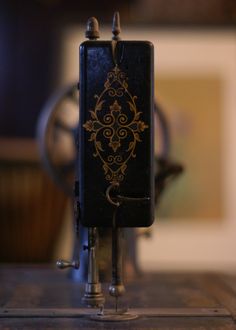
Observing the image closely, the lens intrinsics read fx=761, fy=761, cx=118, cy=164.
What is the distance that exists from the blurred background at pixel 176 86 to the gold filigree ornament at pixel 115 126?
5.61ft

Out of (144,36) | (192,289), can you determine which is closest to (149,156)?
(192,289)

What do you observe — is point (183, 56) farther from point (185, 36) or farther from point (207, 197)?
point (207, 197)

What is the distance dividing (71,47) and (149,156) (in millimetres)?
1790

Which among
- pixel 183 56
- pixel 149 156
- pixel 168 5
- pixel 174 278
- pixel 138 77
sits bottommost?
pixel 174 278

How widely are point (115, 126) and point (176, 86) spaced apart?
5.85 feet

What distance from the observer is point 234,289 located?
155 cm

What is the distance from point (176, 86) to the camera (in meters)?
2.94

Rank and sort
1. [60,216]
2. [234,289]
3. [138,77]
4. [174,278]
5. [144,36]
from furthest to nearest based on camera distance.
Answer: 1. [144,36]
2. [60,216]
3. [174,278]
4. [234,289]
5. [138,77]

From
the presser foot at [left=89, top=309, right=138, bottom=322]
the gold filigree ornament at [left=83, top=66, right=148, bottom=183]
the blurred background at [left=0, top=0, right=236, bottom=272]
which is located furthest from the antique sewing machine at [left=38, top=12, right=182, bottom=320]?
the blurred background at [left=0, top=0, right=236, bottom=272]

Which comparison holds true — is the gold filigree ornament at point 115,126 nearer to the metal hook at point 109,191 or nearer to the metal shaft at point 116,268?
the metal hook at point 109,191

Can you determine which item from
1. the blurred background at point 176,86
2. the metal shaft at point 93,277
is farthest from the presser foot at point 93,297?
the blurred background at point 176,86

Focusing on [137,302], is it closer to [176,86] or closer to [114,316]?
[114,316]

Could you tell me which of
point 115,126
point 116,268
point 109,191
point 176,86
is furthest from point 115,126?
point 176,86

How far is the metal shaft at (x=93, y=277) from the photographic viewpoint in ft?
4.20
